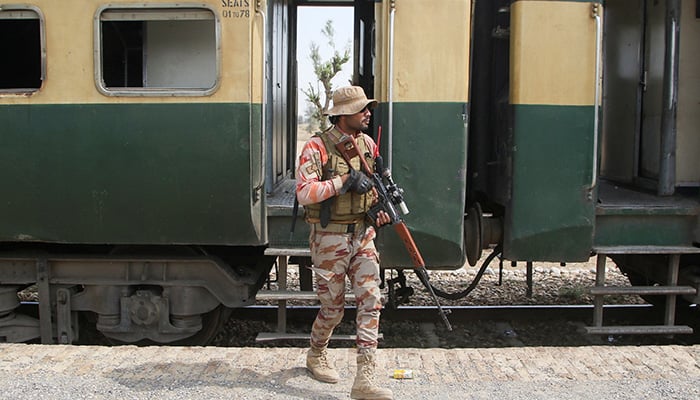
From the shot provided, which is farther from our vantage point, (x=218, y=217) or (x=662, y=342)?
(x=662, y=342)

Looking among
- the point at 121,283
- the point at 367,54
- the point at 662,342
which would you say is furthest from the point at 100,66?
the point at 662,342

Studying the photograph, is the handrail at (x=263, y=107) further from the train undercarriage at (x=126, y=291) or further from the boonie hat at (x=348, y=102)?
the boonie hat at (x=348, y=102)

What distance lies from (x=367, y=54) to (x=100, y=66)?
93.2 inches

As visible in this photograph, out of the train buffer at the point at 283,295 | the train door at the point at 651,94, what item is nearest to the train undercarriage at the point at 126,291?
the train buffer at the point at 283,295

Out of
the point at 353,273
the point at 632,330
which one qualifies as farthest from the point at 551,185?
the point at 353,273

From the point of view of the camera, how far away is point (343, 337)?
16.5 feet

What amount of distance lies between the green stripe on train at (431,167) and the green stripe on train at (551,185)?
0.42 m

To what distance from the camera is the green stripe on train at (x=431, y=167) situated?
4.90 m

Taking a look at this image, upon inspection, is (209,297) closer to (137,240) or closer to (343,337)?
(137,240)

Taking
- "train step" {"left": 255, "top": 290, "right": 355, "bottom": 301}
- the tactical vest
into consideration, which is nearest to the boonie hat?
the tactical vest

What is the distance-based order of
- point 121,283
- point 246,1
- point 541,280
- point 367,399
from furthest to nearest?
point 541,280 → point 121,283 → point 246,1 → point 367,399

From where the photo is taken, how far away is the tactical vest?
12.8 ft

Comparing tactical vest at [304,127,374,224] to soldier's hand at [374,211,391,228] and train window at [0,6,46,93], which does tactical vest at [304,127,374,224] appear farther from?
train window at [0,6,46,93]

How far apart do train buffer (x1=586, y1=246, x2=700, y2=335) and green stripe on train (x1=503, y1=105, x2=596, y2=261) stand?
0.33m
